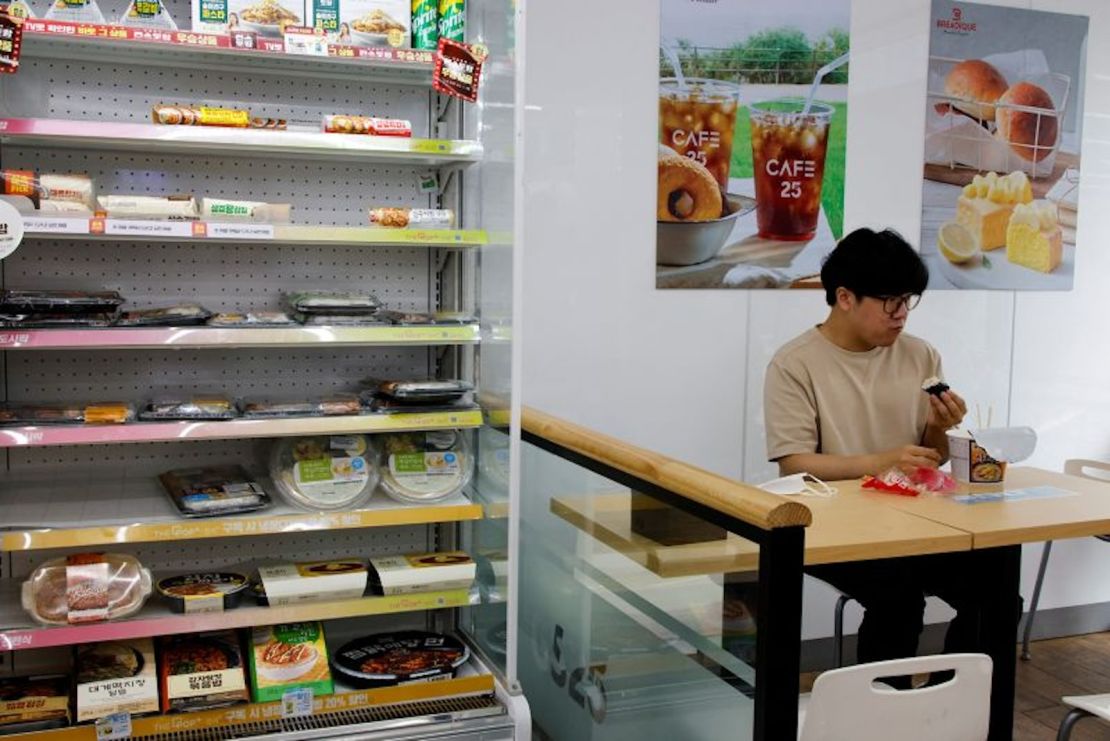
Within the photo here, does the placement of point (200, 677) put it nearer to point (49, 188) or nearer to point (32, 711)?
point (32, 711)

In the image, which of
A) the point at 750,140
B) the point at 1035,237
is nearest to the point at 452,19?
the point at 750,140

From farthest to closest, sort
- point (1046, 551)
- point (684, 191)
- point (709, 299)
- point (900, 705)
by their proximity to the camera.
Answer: point (1046, 551)
point (709, 299)
point (684, 191)
point (900, 705)

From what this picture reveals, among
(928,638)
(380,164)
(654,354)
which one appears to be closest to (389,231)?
(380,164)

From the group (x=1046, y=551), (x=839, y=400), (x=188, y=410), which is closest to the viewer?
(x=188, y=410)

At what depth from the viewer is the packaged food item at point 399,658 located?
2.74 metres

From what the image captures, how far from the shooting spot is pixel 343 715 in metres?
2.65

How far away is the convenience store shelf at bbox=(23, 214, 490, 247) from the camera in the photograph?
240 cm

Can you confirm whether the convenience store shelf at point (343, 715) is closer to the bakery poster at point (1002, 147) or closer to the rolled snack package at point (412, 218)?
the rolled snack package at point (412, 218)

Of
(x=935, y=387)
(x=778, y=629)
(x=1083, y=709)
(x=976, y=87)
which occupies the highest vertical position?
(x=976, y=87)

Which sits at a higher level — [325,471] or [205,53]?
[205,53]

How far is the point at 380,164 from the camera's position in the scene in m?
3.11

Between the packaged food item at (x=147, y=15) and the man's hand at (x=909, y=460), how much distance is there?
218 centimetres

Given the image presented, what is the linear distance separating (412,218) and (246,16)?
633 mm

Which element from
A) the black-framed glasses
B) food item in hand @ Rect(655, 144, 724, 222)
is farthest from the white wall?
the black-framed glasses
